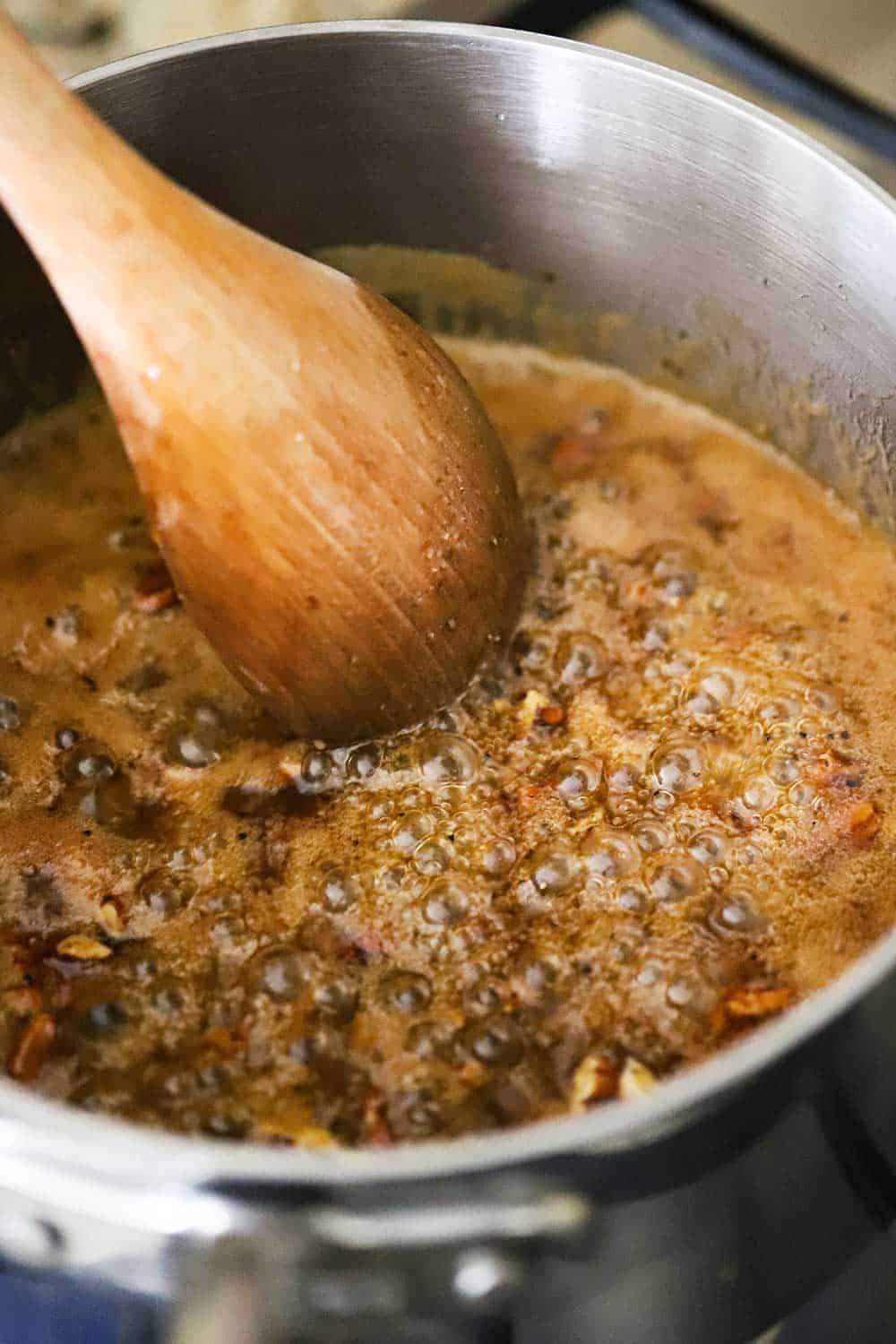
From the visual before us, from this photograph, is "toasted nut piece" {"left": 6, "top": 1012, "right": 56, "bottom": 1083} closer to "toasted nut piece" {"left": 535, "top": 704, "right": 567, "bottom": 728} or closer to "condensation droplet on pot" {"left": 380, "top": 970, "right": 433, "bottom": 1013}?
"condensation droplet on pot" {"left": 380, "top": 970, "right": 433, "bottom": 1013}

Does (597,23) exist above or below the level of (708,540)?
above

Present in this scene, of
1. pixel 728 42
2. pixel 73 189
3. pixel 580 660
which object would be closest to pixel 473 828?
pixel 580 660

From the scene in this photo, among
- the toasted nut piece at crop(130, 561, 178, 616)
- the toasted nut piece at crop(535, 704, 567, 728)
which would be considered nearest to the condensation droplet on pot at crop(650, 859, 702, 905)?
the toasted nut piece at crop(535, 704, 567, 728)

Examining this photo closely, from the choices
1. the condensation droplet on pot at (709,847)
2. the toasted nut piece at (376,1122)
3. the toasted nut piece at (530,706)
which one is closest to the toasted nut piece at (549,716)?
the toasted nut piece at (530,706)

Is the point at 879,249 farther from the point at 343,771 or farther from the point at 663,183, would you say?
the point at 343,771

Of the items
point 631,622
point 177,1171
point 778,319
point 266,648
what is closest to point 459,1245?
point 177,1171

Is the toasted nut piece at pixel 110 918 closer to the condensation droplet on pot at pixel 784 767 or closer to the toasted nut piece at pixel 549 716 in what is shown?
the toasted nut piece at pixel 549 716
